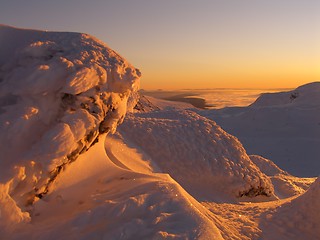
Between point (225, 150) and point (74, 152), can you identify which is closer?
point (74, 152)

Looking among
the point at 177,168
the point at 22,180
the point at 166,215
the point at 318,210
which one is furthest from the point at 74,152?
the point at 177,168

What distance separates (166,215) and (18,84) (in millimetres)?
1367

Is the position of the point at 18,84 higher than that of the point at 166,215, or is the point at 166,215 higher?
Result: the point at 18,84

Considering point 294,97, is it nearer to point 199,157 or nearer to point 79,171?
point 199,157

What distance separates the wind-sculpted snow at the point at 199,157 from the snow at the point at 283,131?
6.01 metres

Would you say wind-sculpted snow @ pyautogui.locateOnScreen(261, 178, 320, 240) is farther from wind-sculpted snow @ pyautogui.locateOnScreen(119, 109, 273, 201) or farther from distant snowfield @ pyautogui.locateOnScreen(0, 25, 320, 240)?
wind-sculpted snow @ pyautogui.locateOnScreen(119, 109, 273, 201)

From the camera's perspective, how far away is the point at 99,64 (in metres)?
2.84

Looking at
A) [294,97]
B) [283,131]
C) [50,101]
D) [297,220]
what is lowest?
[283,131]

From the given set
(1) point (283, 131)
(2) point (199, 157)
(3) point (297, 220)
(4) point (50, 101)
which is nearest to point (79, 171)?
(4) point (50, 101)

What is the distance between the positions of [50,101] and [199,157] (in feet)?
10.8

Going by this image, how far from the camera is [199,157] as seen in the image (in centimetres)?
546

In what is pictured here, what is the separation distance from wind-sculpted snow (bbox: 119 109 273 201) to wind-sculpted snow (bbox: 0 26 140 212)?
7.97ft

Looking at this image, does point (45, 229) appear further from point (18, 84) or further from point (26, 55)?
point (26, 55)

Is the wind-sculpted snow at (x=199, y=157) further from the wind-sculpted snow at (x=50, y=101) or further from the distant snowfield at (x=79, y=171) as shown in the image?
the wind-sculpted snow at (x=50, y=101)
